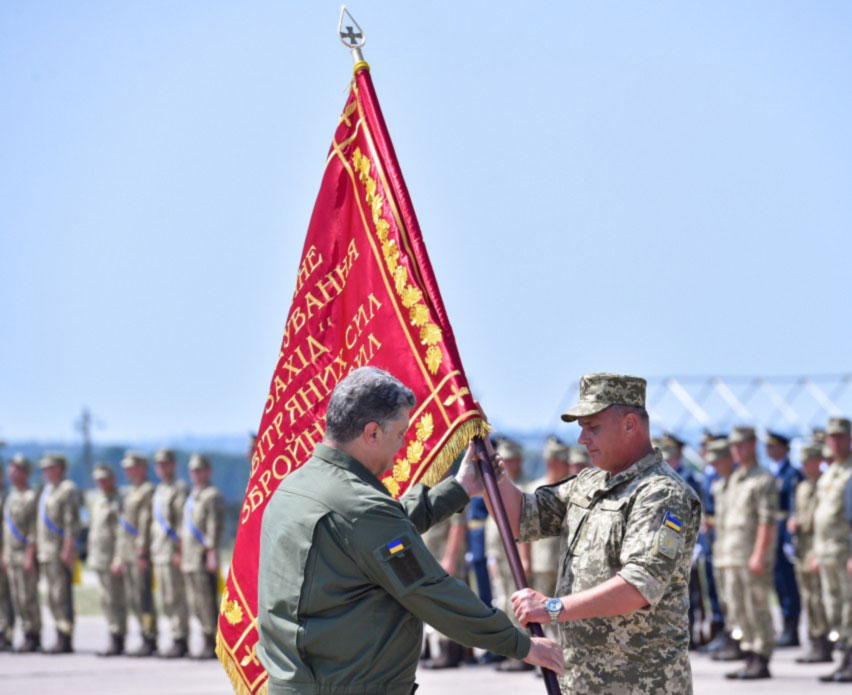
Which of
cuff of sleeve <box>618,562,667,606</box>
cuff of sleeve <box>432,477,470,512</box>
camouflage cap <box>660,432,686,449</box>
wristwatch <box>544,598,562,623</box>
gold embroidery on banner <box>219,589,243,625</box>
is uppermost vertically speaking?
cuff of sleeve <box>432,477,470,512</box>

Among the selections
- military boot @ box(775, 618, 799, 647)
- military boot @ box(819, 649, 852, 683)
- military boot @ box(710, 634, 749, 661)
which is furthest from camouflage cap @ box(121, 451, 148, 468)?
military boot @ box(819, 649, 852, 683)

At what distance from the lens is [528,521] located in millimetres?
5215

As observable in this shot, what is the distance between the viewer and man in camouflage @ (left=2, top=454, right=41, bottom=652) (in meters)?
16.4

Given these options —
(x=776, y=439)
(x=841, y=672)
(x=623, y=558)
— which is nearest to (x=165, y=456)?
(x=776, y=439)

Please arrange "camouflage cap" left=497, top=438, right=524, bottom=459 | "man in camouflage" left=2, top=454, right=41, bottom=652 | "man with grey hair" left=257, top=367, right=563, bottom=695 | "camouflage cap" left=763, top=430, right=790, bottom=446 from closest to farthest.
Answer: "man with grey hair" left=257, top=367, right=563, bottom=695 < "camouflage cap" left=497, top=438, right=524, bottom=459 < "camouflage cap" left=763, top=430, right=790, bottom=446 < "man in camouflage" left=2, top=454, right=41, bottom=652

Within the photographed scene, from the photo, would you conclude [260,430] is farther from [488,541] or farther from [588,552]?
[488,541]

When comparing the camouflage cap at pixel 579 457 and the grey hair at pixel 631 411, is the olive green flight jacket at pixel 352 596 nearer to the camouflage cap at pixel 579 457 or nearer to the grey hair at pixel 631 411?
the grey hair at pixel 631 411

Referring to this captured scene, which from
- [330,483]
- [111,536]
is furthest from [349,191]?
[111,536]

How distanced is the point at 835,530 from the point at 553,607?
7.83 meters

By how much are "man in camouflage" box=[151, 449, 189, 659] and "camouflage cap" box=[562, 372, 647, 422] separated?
35.0 feet

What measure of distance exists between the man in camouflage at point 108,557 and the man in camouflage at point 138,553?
11cm

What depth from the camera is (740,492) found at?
40.3 feet

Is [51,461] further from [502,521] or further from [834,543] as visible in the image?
[502,521]

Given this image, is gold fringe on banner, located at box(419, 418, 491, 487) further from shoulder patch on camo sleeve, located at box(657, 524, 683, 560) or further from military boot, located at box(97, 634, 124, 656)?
military boot, located at box(97, 634, 124, 656)
